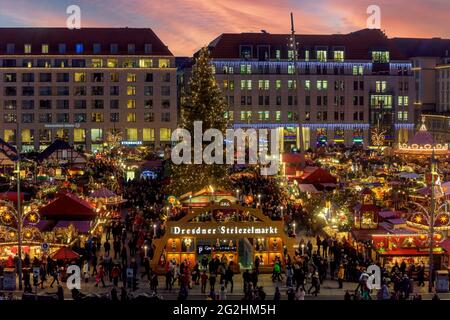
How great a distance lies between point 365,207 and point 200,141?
14712 millimetres

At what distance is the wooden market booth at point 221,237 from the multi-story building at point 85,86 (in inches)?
2357

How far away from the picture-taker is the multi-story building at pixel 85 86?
87688 mm

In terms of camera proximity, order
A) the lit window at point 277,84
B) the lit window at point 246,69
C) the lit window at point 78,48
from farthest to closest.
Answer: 1. the lit window at point 277,84
2. the lit window at point 246,69
3. the lit window at point 78,48

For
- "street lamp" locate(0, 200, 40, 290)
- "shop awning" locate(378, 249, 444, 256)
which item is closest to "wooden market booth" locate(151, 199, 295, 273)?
"shop awning" locate(378, 249, 444, 256)

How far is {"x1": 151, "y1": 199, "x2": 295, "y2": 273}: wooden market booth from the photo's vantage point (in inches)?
1172

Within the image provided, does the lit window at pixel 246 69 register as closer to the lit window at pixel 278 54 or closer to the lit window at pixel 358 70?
the lit window at pixel 278 54

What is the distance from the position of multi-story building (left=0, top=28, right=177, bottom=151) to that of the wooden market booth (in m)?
59.9

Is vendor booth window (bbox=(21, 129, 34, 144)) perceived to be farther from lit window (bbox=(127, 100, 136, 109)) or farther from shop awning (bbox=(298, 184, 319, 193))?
shop awning (bbox=(298, 184, 319, 193))

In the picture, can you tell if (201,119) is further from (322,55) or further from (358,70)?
(358,70)

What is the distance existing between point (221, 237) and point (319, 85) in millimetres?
64469

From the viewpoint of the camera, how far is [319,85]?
92.0m

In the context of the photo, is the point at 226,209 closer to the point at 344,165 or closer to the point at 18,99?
the point at 344,165

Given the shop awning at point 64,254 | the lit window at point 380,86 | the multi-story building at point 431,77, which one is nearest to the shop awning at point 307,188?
the shop awning at point 64,254
